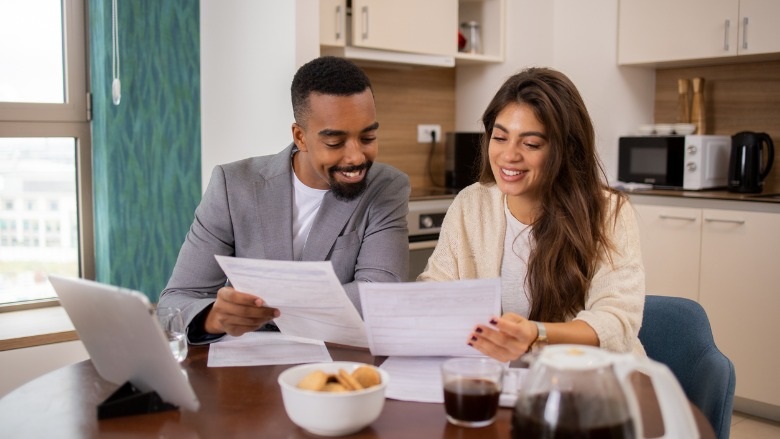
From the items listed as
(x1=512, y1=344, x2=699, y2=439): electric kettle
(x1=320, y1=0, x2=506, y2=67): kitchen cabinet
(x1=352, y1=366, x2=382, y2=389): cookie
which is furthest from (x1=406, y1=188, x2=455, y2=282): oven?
(x1=512, y1=344, x2=699, y2=439): electric kettle

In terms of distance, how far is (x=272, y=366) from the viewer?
1442 millimetres

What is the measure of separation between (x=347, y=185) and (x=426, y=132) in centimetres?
237

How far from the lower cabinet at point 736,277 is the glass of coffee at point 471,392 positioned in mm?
2467

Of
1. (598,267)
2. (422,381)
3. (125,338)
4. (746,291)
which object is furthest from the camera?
(746,291)

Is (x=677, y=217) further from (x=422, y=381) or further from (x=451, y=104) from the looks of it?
(x=422, y=381)

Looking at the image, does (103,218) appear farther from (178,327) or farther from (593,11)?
(593,11)

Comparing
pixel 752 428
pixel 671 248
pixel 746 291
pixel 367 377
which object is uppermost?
pixel 367 377

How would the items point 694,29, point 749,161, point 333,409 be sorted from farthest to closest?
point 694,29 < point 749,161 < point 333,409

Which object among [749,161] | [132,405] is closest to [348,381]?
[132,405]

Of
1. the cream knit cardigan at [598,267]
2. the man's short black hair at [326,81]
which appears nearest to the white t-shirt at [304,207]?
the man's short black hair at [326,81]

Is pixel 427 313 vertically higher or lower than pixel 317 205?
lower

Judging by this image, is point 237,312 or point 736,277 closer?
point 237,312

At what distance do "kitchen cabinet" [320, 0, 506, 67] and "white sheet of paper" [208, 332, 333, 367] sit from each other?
1.89m

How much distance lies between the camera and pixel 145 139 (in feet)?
10.6
